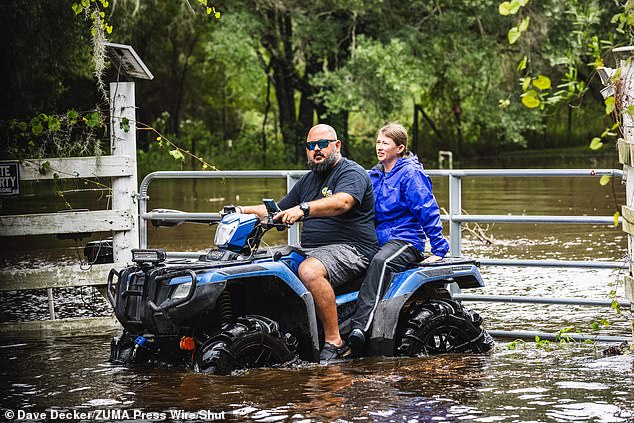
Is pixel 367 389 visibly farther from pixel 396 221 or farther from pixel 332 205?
pixel 396 221

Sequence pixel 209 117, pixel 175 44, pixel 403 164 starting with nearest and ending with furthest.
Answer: pixel 403 164 < pixel 175 44 < pixel 209 117

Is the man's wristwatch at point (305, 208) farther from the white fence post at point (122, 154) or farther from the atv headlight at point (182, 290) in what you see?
the white fence post at point (122, 154)

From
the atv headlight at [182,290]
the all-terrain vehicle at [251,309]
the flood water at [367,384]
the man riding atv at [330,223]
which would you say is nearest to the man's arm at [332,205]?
the man riding atv at [330,223]

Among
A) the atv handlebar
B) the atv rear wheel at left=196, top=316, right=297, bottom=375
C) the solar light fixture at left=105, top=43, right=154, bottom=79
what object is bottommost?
the atv rear wheel at left=196, top=316, right=297, bottom=375

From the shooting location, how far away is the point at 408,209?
8.16 meters

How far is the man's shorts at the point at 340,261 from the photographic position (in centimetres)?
773

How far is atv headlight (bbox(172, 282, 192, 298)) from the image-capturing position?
7.13 metres

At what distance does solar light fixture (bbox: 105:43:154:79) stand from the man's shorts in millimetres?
3321

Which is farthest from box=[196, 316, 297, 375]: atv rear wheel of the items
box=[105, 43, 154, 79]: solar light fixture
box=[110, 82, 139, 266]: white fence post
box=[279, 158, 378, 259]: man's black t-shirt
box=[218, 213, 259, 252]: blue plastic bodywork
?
box=[105, 43, 154, 79]: solar light fixture

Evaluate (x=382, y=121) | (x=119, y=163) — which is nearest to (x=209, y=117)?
(x=382, y=121)

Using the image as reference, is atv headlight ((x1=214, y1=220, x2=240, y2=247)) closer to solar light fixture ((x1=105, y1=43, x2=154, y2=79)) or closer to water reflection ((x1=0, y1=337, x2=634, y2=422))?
water reflection ((x1=0, y1=337, x2=634, y2=422))

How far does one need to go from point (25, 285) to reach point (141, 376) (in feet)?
9.46

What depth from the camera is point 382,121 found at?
105 ft

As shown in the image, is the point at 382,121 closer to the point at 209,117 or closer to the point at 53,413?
the point at 209,117
